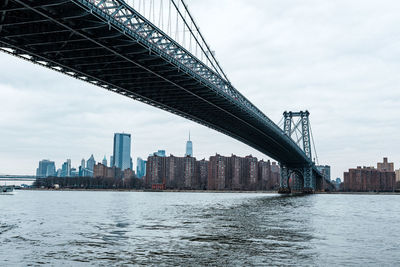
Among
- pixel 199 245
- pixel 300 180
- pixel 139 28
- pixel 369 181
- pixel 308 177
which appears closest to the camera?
pixel 199 245

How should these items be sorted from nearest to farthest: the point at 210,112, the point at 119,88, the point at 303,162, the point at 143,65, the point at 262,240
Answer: the point at 262,240 < the point at 143,65 < the point at 119,88 < the point at 210,112 < the point at 303,162

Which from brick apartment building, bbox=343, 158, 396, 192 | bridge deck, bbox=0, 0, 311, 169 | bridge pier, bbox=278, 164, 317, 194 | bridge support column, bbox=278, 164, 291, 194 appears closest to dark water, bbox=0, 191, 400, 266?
bridge deck, bbox=0, 0, 311, 169

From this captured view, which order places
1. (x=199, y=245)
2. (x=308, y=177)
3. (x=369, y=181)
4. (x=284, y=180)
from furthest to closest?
(x=369, y=181) < (x=284, y=180) < (x=308, y=177) < (x=199, y=245)

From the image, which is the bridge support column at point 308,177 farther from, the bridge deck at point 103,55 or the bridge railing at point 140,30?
the bridge railing at point 140,30

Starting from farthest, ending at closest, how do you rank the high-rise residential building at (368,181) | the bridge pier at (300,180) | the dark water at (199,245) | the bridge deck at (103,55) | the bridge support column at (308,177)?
the high-rise residential building at (368,181) < the bridge pier at (300,180) < the bridge support column at (308,177) < the bridge deck at (103,55) < the dark water at (199,245)

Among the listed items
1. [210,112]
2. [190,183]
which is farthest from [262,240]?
[190,183]

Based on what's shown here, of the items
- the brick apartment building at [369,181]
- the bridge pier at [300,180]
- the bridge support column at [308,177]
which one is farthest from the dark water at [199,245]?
the brick apartment building at [369,181]

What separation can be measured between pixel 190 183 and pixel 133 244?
592 feet

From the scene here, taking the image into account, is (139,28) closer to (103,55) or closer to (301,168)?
(103,55)

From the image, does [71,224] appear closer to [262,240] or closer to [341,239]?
[262,240]

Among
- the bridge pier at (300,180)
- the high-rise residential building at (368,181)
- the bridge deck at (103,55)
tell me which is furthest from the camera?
the high-rise residential building at (368,181)

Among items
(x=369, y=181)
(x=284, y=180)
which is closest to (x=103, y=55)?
(x=284, y=180)

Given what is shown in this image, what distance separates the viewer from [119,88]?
38.3 metres

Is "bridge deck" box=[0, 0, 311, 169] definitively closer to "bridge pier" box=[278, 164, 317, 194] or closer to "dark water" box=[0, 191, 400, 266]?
"dark water" box=[0, 191, 400, 266]
